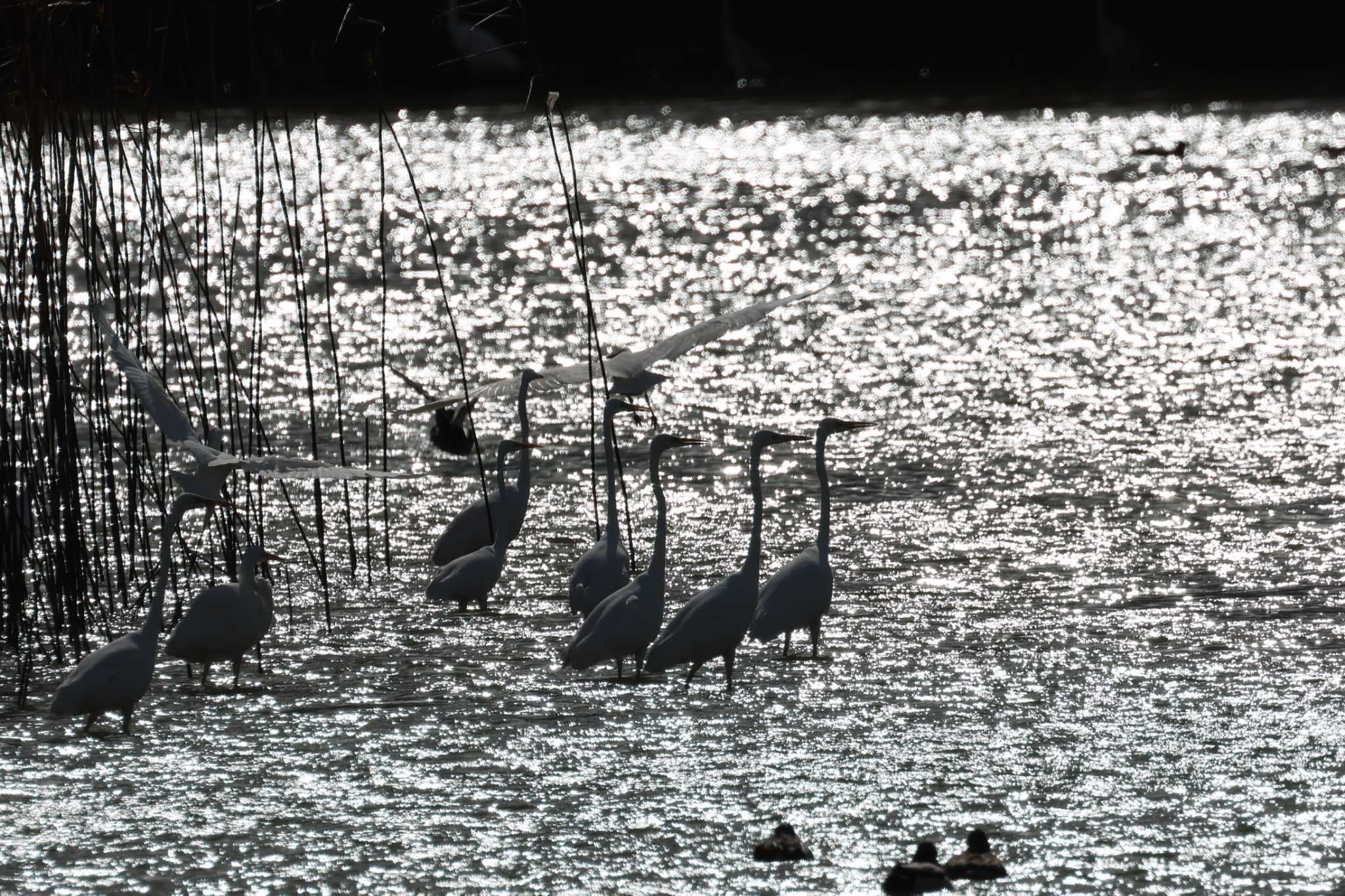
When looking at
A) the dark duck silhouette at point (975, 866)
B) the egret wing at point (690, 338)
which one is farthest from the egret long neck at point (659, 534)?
the dark duck silhouette at point (975, 866)

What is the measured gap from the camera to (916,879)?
17.6ft

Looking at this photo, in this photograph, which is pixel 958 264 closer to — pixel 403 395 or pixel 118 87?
pixel 403 395

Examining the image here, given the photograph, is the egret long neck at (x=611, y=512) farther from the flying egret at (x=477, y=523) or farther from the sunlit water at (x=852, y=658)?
the flying egret at (x=477, y=523)

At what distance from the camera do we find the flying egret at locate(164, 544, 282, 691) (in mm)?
7430

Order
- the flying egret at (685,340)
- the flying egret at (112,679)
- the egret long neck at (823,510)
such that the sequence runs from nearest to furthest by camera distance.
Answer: the flying egret at (112,679) → the egret long neck at (823,510) → the flying egret at (685,340)

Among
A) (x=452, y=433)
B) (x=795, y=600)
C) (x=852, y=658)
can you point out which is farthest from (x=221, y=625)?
(x=452, y=433)

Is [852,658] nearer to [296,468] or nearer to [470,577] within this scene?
[470,577]

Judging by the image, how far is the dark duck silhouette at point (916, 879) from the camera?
17.6 ft

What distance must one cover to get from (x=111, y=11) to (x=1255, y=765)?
181 inches

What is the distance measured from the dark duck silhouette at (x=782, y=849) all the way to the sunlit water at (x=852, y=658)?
0.08 metres

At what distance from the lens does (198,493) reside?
7.70 metres

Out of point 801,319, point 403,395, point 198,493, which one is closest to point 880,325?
point 801,319

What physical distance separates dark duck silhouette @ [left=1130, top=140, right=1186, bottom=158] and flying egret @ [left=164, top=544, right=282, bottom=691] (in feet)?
99.3

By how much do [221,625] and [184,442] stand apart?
763 mm
